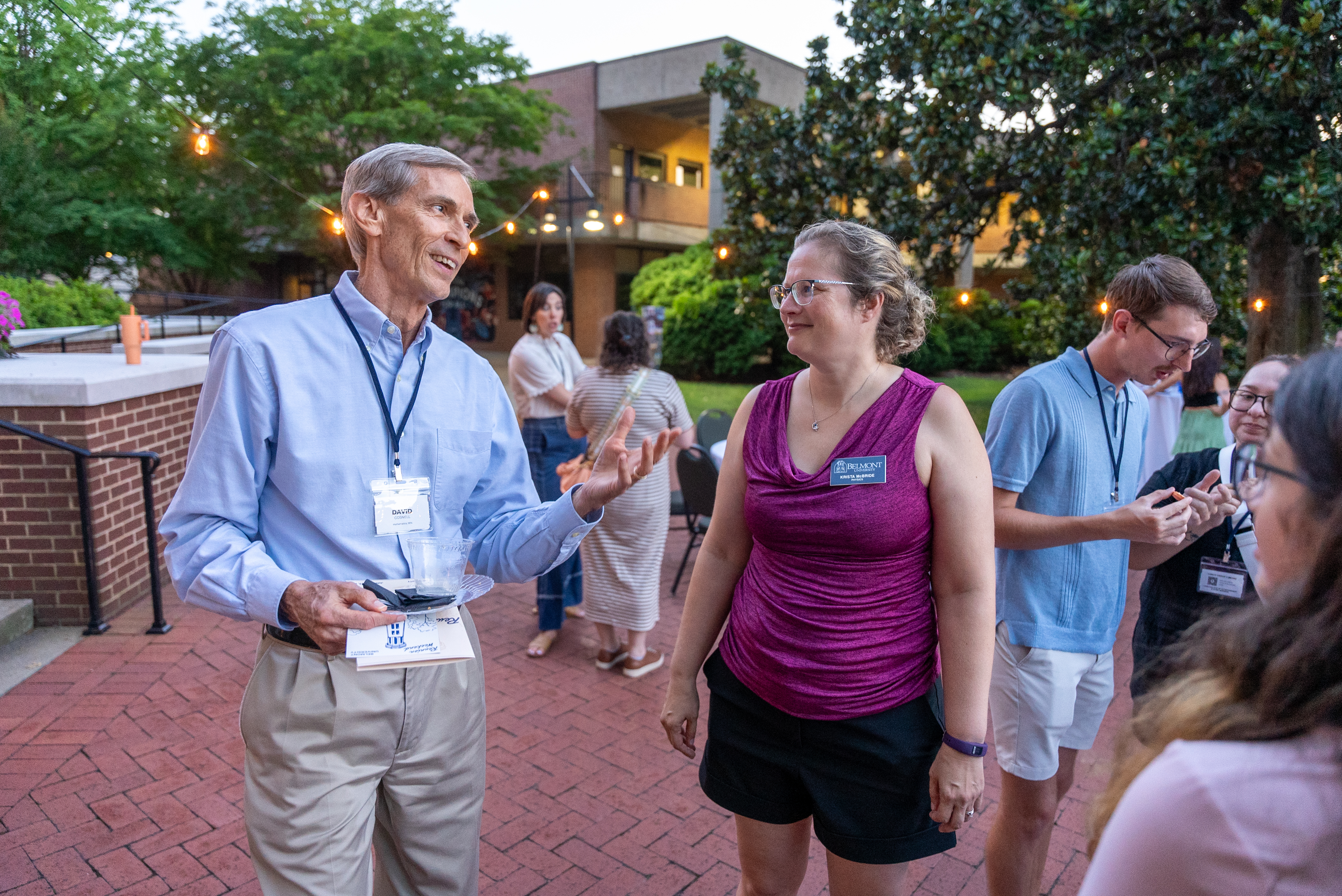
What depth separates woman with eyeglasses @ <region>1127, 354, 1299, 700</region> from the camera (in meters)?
2.39

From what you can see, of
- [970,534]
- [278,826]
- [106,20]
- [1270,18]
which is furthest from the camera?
[106,20]

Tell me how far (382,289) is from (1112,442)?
2.08 meters

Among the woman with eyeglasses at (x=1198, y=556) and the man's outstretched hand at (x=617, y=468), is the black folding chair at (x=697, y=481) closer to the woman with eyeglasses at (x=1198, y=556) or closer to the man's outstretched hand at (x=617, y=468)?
the woman with eyeglasses at (x=1198, y=556)

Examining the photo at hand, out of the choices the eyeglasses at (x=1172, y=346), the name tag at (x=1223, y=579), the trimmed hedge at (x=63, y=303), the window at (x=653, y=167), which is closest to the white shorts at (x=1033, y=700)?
the name tag at (x=1223, y=579)

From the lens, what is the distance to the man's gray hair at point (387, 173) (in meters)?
1.89

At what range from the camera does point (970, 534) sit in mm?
1869

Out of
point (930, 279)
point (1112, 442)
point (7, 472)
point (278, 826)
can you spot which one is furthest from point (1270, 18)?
point (7, 472)

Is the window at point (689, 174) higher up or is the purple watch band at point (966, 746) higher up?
the window at point (689, 174)

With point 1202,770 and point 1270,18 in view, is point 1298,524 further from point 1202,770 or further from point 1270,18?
point 1270,18

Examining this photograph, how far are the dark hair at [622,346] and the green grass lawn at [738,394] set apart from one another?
9.28 m

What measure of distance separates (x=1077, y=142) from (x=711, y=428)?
4.45m

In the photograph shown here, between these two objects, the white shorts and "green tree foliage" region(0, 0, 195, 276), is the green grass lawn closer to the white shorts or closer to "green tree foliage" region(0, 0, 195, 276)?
the white shorts

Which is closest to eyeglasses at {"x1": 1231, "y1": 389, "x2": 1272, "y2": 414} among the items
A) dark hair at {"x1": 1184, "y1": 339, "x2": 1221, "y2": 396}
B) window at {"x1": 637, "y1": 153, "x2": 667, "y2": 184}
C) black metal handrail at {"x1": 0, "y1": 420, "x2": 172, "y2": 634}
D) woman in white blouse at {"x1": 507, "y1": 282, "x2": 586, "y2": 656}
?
dark hair at {"x1": 1184, "y1": 339, "x2": 1221, "y2": 396}

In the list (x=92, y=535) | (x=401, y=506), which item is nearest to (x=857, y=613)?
(x=401, y=506)
